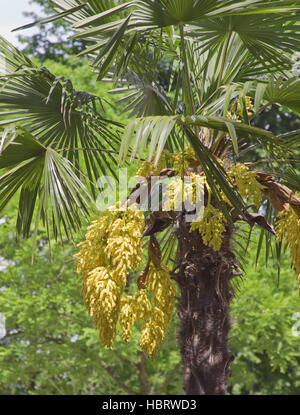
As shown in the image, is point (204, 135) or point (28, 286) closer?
point (204, 135)

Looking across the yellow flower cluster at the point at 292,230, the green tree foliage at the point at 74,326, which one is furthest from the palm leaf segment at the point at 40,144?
the green tree foliage at the point at 74,326

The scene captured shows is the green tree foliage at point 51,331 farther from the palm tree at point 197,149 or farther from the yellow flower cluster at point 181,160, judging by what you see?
the yellow flower cluster at point 181,160

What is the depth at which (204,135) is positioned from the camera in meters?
4.50

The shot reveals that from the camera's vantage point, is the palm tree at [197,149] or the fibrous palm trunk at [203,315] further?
the fibrous palm trunk at [203,315]

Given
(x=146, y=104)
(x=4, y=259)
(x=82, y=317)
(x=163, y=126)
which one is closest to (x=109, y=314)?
(x=163, y=126)

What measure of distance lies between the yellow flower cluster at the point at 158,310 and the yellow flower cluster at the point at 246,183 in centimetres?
78

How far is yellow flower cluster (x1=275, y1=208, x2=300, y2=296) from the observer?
4035 mm

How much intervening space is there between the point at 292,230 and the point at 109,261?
1.33m

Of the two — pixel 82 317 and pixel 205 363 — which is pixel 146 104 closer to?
pixel 205 363

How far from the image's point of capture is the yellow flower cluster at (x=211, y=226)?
3.80 metres

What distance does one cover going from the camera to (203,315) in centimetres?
404

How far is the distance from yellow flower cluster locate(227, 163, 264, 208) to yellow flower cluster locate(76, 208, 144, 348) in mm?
722

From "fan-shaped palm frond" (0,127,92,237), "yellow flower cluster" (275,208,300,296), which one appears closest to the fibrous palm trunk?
"yellow flower cluster" (275,208,300,296)
